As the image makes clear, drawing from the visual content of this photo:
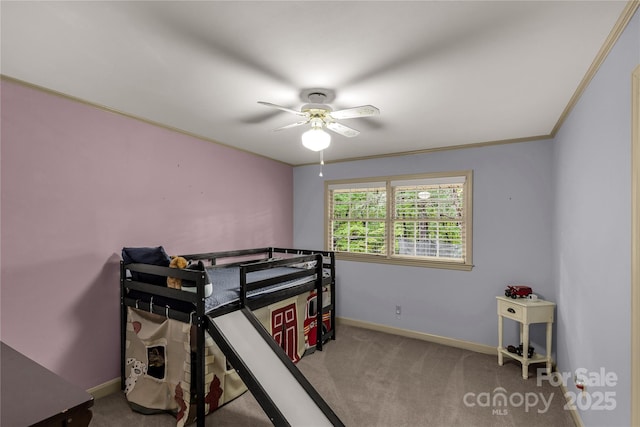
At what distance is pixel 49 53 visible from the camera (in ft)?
5.88

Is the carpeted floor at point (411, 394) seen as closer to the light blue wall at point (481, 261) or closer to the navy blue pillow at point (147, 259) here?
the light blue wall at point (481, 261)

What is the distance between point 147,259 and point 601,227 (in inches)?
124

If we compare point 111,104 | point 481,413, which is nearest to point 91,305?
point 111,104

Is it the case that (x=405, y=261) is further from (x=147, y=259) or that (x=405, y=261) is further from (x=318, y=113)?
(x=147, y=259)

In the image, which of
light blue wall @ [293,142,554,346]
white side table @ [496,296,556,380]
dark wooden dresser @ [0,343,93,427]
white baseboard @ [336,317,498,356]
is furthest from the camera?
white baseboard @ [336,317,498,356]

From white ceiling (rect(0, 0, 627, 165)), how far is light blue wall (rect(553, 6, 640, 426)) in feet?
0.78

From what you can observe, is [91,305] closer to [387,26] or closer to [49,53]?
[49,53]

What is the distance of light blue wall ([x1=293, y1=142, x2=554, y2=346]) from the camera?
3375 millimetres

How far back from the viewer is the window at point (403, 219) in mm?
3834

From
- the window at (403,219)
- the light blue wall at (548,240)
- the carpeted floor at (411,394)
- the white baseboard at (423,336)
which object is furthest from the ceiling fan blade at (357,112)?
the white baseboard at (423,336)

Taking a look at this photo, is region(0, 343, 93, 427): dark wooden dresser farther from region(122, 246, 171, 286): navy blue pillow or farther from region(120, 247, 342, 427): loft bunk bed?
region(122, 246, 171, 286): navy blue pillow

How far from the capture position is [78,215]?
2465 mm

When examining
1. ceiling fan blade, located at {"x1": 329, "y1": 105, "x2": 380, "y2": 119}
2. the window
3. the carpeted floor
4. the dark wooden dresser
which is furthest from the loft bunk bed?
the window

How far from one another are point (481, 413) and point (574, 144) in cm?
222
